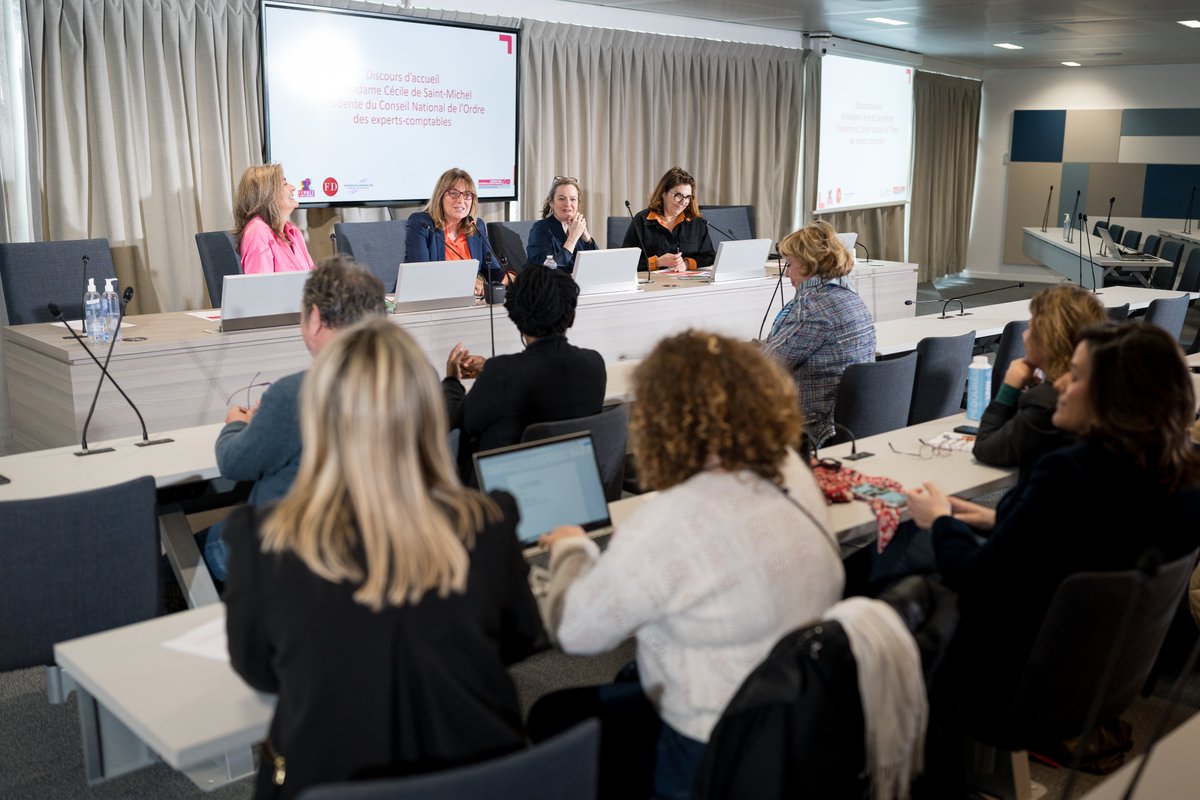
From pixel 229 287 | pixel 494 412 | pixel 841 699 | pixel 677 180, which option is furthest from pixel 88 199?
pixel 841 699

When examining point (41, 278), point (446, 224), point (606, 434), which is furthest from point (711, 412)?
point (41, 278)

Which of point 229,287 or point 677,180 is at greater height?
point 677,180

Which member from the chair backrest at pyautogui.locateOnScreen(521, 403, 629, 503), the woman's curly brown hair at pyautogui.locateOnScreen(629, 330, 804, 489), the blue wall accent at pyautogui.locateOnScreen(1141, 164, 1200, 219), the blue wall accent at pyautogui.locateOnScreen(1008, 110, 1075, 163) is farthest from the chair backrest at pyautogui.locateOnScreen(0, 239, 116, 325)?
the blue wall accent at pyautogui.locateOnScreen(1141, 164, 1200, 219)

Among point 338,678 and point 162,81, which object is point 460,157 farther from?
point 338,678

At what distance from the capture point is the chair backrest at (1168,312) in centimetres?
534

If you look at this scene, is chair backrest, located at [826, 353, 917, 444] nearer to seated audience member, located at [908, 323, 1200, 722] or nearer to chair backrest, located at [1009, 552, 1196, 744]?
seated audience member, located at [908, 323, 1200, 722]

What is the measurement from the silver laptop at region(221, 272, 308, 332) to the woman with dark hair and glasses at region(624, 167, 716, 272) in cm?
252

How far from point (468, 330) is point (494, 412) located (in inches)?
66.6

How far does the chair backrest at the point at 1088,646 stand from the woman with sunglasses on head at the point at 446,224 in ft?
11.8

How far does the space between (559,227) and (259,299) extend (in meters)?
2.02

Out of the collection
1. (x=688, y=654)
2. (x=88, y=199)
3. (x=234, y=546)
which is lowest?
(x=688, y=654)

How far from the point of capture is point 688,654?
→ 160 centimetres

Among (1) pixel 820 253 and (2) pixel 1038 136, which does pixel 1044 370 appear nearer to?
(1) pixel 820 253

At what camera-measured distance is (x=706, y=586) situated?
151cm
